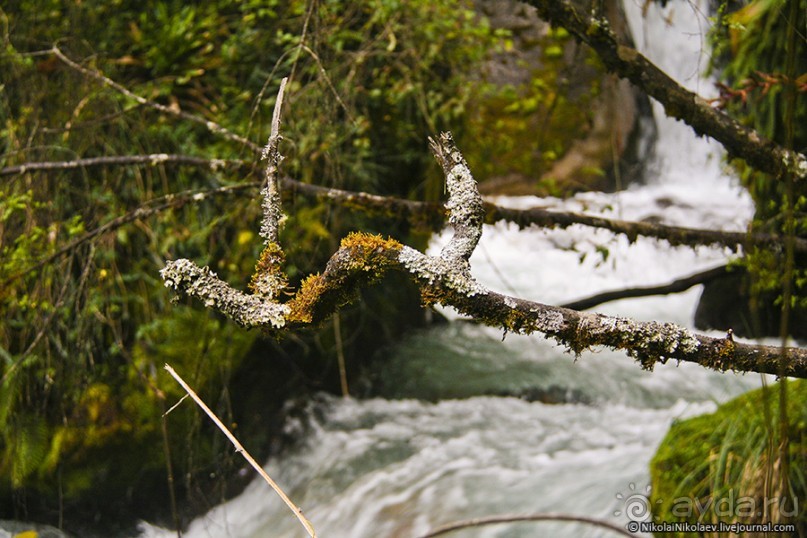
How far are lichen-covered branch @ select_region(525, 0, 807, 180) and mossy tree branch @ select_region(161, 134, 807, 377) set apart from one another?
130 centimetres

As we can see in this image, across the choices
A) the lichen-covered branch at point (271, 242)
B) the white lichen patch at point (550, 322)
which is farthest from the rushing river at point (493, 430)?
the lichen-covered branch at point (271, 242)

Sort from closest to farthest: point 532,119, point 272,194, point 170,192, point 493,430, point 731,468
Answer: point 272,194
point 731,468
point 170,192
point 493,430
point 532,119

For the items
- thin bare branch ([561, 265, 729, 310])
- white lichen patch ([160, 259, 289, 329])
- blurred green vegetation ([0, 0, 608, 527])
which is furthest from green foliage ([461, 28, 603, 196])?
white lichen patch ([160, 259, 289, 329])

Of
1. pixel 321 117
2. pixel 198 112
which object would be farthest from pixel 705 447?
pixel 198 112

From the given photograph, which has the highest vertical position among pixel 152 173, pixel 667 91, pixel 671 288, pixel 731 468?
pixel 667 91

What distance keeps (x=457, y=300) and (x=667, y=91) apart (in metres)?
1.67

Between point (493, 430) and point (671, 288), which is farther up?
point (671, 288)

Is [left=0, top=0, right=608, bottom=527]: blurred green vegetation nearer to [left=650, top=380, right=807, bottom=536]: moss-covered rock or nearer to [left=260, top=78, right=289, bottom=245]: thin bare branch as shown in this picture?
[left=260, top=78, right=289, bottom=245]: thin bare branch

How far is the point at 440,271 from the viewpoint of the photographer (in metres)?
1.41

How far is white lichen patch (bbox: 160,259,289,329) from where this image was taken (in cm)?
143

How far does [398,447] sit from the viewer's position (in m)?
4.52

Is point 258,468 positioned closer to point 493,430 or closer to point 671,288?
point 671,288

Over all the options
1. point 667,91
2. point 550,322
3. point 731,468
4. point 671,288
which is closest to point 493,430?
point 671,288

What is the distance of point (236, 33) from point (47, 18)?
1.21m
